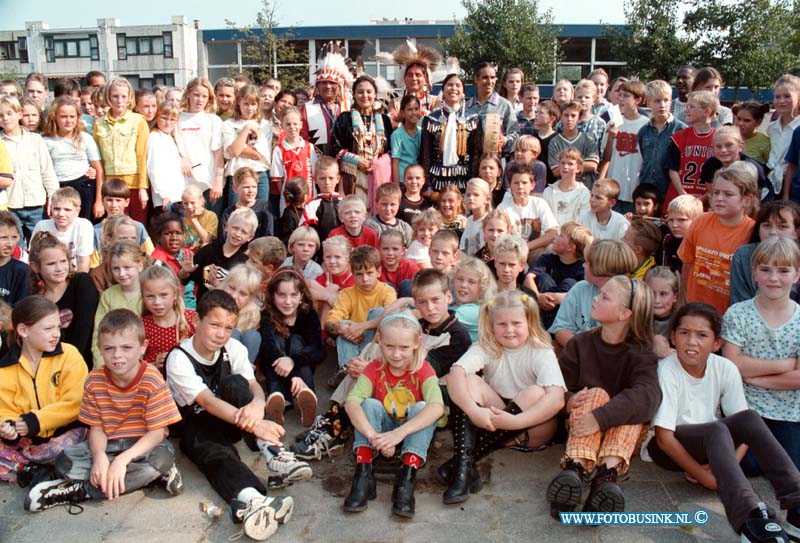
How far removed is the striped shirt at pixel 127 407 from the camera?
3375 millimetres

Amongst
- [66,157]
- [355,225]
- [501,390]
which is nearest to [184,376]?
[501,390]

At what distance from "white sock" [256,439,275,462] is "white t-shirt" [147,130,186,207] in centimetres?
350

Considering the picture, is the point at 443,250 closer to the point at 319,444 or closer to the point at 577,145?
the point at 319,444

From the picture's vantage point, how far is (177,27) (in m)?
49.8

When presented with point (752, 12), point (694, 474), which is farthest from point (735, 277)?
point (752, 12)

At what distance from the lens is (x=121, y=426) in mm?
3402

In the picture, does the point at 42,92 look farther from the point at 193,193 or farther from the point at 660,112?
the point at 660,112

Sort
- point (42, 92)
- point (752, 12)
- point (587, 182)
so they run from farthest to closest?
point (752, 12)
point (42, 92)
point (587, 182)

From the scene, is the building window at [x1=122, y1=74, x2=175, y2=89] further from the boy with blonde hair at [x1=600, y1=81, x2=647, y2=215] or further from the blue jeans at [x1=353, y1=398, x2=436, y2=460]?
the blue jeans at [x1=353, y1=398, x2=436, y2=460]

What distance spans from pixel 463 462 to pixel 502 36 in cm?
3074

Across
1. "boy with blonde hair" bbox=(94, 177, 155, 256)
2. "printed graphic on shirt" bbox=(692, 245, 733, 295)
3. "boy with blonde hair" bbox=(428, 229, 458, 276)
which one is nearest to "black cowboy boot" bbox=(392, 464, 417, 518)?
"boy with blonde hair" bbox=(428, 229, 458, 276)

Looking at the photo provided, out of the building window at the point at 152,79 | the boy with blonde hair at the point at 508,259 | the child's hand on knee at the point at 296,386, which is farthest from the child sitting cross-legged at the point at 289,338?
the building window at the point at 152,79

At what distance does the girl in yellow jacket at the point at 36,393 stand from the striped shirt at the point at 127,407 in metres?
0.29

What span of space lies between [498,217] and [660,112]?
2.04 m
